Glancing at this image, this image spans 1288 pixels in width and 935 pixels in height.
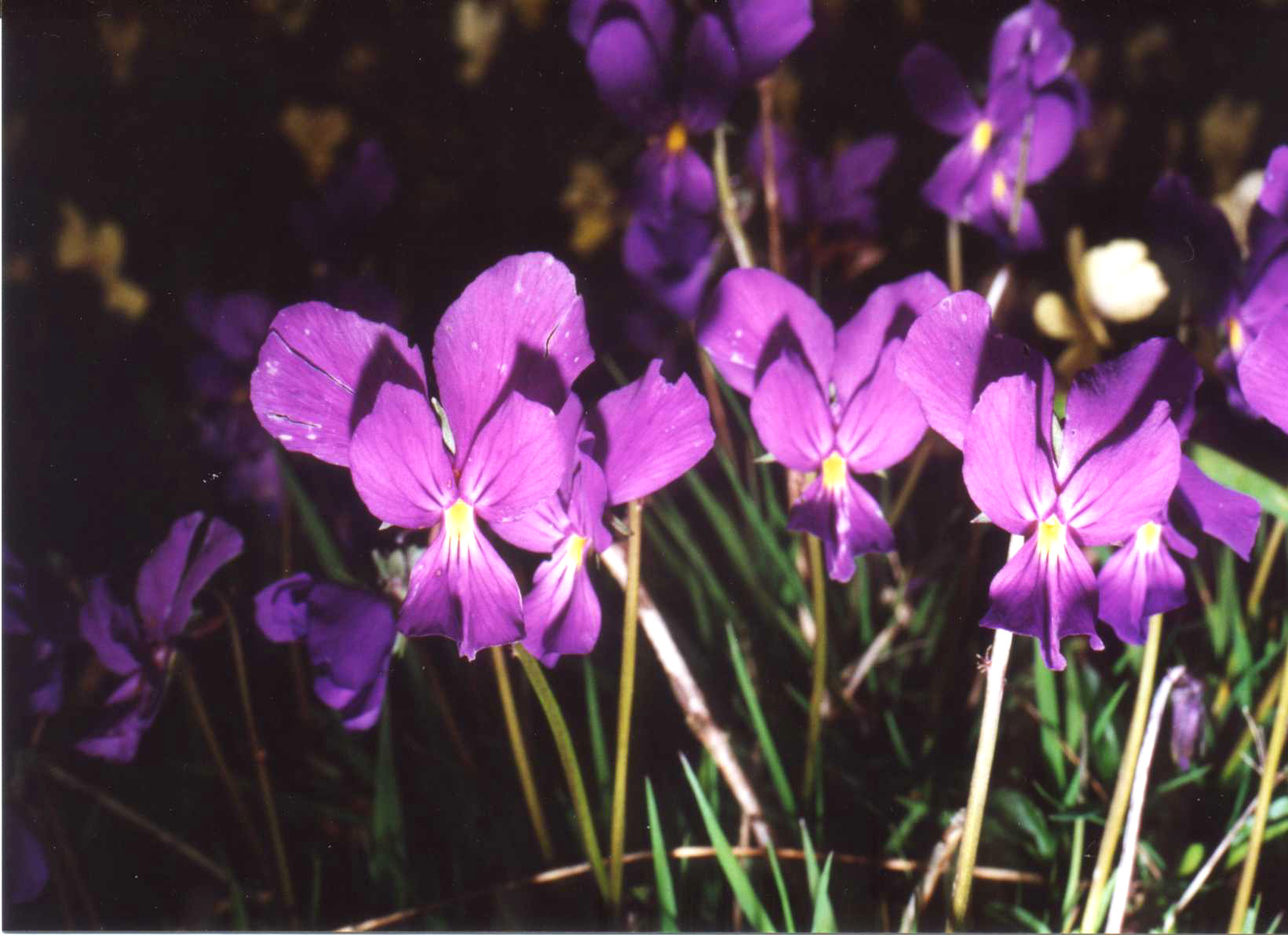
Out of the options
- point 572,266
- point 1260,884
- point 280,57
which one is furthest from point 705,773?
point 280,57

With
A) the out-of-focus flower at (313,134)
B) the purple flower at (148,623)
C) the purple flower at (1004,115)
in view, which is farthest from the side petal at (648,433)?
the out-of-focus flower at (313,134)

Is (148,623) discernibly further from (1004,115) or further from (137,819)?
(1004,115)

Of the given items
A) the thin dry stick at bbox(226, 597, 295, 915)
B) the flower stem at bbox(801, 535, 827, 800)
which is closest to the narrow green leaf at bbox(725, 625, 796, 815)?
the flower stem at bbox(801, 535, 827, 800)

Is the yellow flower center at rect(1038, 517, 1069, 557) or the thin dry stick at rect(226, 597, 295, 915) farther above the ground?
the yellow flower center at rect(1038, 517, 1069, 557)

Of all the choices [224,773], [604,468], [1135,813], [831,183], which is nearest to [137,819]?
[224,773]

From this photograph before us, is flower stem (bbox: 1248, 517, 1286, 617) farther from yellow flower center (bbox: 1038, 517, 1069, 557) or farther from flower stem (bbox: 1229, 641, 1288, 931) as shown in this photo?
yellow flower center (bbox: 1038, 517, 1069, 557)
